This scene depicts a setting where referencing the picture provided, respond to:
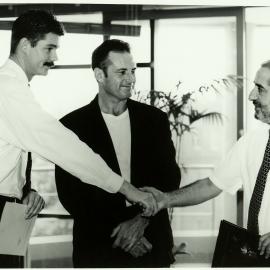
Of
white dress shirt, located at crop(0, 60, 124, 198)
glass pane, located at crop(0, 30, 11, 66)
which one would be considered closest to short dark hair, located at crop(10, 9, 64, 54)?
white dress shirt, located at crop(0, 60, 124, 198)

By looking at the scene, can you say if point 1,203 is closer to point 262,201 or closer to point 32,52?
point 32,52

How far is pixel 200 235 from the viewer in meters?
3.54

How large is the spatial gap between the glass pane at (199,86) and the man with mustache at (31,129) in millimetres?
1641

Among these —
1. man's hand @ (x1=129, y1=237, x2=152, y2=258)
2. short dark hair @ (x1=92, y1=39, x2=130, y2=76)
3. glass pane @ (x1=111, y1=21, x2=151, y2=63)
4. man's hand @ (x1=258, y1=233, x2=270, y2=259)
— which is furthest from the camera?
glass pane @ (x1=111, y1=21, x2=151, y2=63)

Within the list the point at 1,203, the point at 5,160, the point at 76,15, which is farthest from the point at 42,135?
the point at 76,15

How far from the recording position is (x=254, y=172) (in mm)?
1799

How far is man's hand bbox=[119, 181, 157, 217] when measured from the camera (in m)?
1.94

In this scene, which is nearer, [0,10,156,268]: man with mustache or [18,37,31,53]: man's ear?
[0,10,156,268]: man with mustache

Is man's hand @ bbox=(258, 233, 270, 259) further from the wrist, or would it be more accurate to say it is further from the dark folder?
the wrist

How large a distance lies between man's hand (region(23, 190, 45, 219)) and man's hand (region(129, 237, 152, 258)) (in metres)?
0.53

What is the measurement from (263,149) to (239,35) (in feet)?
5.66

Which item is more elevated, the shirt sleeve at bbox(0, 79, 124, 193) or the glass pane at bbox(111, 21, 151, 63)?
the glass pane at bbox(111, 21, 151, 63)

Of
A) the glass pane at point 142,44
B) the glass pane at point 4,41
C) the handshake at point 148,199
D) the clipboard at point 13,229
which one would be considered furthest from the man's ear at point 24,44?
the glass pane at point 142,44

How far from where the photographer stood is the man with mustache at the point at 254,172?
1.70 metres
